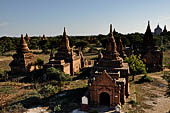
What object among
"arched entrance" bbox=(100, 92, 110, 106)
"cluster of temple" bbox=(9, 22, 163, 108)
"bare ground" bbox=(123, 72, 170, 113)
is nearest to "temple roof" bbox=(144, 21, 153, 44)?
"cluster of temple" bbox=(9, 22, 163, 108)

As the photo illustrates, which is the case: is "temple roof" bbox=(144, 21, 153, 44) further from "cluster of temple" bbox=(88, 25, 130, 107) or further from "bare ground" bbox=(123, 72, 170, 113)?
"cluster of temple" bbox=(88, 25, 130, 107)

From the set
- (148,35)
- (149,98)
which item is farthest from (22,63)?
(148,35)

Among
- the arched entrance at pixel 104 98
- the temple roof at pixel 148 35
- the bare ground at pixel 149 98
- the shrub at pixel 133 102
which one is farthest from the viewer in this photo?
the temple roof at pixel 148 35

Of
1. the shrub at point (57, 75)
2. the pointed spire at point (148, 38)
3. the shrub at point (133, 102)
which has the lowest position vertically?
the shrub at point (133, 102)

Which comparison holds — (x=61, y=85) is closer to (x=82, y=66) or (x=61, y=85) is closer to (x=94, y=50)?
(x=82, y=66)

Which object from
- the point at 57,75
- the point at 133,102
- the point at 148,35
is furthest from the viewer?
the point at 148,35

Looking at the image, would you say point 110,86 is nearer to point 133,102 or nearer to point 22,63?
point 133,102

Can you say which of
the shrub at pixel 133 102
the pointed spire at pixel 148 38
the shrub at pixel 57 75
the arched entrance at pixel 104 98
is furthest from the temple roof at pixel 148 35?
the arched entrance at pixel 104 98

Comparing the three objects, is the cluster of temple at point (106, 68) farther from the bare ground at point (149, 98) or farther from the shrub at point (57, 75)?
the shrub at point (57, 75)

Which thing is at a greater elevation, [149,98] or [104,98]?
[104,98]

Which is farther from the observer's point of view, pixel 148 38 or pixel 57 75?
pixel 148 38

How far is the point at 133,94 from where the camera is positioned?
20.0 metres

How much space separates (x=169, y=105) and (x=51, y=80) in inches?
687

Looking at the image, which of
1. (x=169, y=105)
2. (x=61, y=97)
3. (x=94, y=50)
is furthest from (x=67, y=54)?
(x=94, y=50)
